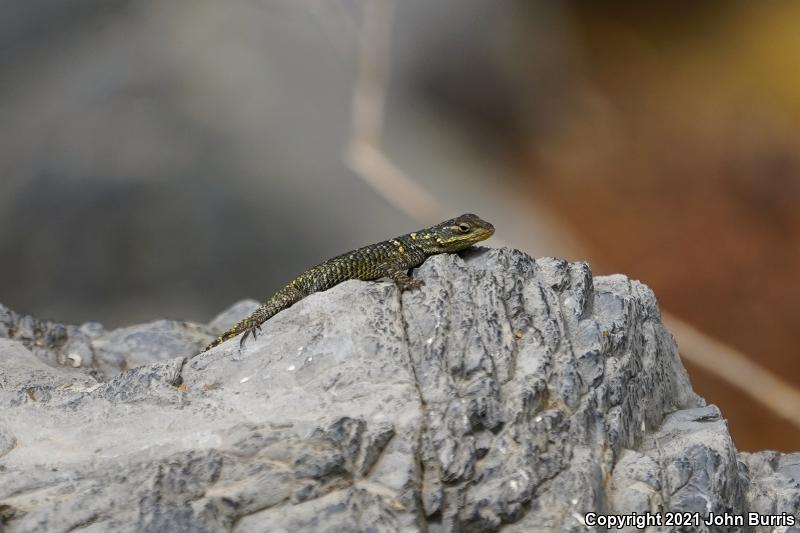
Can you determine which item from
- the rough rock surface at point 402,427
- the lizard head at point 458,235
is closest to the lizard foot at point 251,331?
the rough rock surface at point 402,427

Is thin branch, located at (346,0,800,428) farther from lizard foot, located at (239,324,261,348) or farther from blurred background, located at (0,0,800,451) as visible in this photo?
lizard foot, located at (239,324,261,348)

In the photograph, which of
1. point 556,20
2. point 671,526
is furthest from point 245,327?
point 556,20

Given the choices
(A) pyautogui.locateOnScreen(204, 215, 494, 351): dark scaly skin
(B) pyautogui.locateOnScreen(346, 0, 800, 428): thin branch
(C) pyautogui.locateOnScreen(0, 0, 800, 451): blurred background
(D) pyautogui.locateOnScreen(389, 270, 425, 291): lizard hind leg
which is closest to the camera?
(D) pyautogui.locateOnScreen(389, 270, 425, 291): lizard hind leg

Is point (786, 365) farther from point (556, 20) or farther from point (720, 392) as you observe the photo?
point (556, 20)

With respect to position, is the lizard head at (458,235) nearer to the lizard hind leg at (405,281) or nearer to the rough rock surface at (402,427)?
the rough rock surface at (402,427)

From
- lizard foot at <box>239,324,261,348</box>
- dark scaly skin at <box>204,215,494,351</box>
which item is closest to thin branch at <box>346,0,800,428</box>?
dark scaly skin at <box>204,215,494,351</box>
